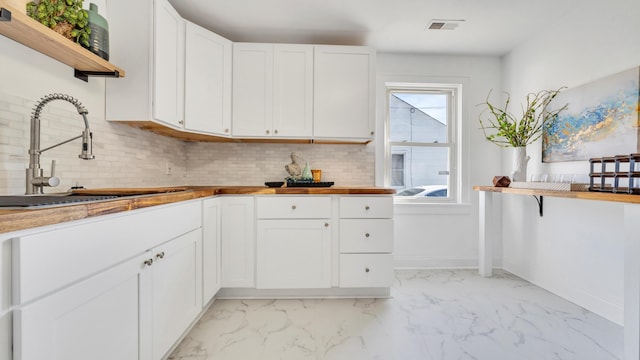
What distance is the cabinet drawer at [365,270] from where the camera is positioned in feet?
7.93

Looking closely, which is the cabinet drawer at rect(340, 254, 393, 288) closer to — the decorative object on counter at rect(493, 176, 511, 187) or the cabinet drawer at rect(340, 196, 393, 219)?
the cabinet drawer at rect(340, 196, 393, 219)

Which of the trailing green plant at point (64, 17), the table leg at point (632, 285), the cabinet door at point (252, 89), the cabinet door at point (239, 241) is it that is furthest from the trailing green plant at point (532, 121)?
the trailing green plant at point (64, 17)

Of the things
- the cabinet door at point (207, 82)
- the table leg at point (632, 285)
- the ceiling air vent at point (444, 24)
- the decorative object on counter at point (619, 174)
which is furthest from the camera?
the ceiling air vent at point (444, 24)

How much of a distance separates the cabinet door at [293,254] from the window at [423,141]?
4.33 ft

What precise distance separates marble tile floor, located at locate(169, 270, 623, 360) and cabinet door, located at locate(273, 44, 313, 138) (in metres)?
1.48

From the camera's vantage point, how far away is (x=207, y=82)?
250cm

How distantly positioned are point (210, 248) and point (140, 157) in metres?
0.85

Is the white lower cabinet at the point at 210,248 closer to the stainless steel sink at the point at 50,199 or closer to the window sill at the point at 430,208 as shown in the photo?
the stainless steel sink at the point at 50,199

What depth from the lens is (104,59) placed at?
1.69 meters

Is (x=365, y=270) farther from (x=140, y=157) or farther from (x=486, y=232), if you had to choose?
(x=140, y=157)

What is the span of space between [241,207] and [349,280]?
40.7 inches

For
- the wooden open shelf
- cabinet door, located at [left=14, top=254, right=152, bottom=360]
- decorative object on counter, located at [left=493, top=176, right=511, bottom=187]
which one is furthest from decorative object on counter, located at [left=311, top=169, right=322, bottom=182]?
cabinet door, located at [left=14, top=254, right=152, bottom=360]

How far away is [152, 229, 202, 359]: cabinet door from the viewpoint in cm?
141

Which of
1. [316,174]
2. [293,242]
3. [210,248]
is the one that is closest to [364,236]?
[293,242]
